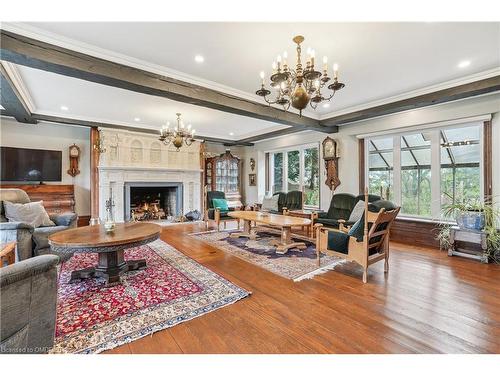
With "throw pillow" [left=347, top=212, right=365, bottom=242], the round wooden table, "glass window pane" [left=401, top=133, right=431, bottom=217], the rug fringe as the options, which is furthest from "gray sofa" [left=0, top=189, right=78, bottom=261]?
"glass window pane" [left=401, top=133, right=431, bottom=217]

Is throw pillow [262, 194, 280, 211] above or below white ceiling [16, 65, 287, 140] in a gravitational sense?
below

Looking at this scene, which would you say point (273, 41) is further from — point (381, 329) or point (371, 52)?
point (381, 329)

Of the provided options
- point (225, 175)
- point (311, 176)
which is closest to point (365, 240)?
point (311, 176)

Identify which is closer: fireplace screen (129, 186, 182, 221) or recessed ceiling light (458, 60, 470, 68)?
recessed ceiling light (458, 60, 470, 68)

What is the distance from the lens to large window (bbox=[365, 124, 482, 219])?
4219 mm

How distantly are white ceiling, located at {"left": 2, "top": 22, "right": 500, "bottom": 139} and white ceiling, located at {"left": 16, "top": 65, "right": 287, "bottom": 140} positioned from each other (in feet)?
0.12

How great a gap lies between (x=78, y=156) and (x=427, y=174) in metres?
7.81

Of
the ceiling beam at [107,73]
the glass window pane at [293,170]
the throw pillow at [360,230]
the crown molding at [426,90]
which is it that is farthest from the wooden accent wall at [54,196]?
the crown molding at [426,90]

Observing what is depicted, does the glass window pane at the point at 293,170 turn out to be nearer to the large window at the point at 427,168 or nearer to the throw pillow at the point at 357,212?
the large window at the point at 427,168

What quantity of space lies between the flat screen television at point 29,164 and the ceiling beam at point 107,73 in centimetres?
393

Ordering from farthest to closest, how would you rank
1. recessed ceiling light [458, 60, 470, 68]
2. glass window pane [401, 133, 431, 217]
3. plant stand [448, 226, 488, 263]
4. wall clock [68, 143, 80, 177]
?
wall clock [68, 143, 80, 177], glass window pane [401, 133, 431, 217], plant stand [448, 226, 488, 263], recessed ceiling light [458, 60, 470, 68]

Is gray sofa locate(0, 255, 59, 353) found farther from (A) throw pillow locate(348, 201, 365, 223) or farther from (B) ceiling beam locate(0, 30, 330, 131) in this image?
(A) throw pillow locate(348, 201, 365, 223)

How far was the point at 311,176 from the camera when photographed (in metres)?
6.90

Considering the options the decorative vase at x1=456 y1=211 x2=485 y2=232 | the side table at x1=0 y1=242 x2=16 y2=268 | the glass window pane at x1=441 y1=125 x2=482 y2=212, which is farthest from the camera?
the glass window pane at x1=441 y1=125 x2=482 y2=212
